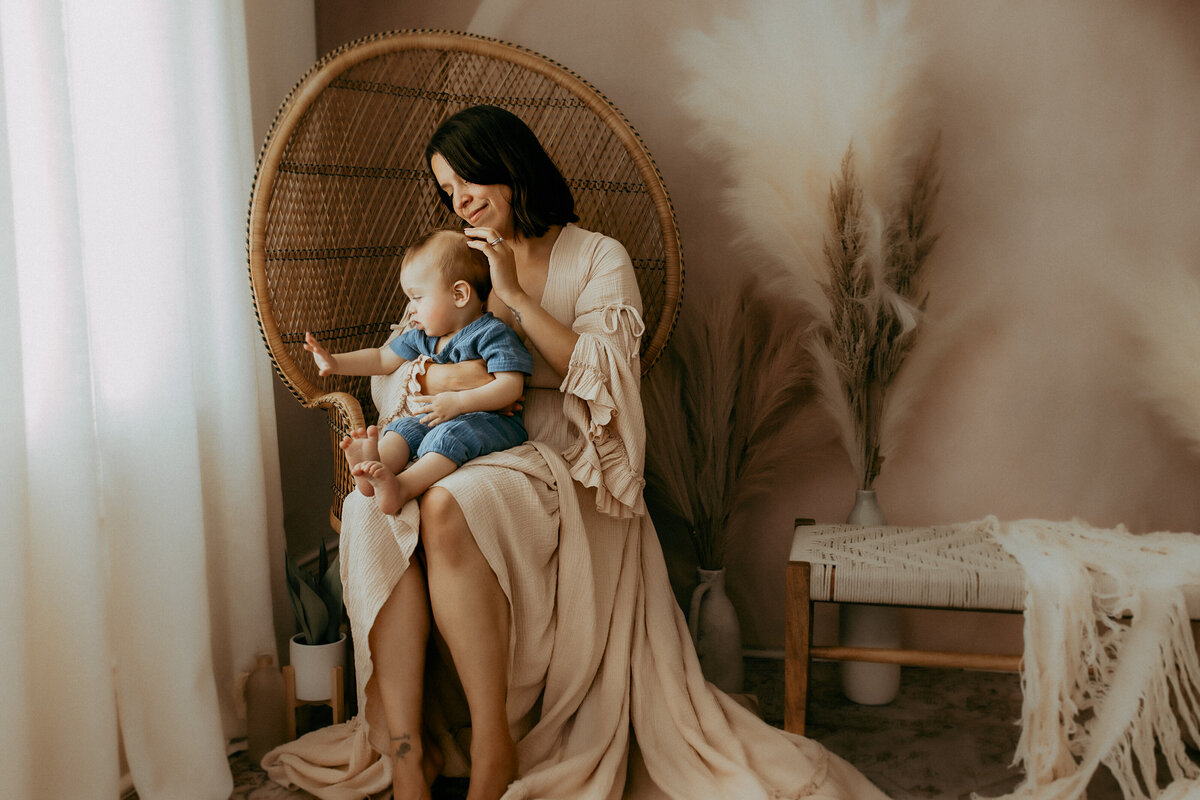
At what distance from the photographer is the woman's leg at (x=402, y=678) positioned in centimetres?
158

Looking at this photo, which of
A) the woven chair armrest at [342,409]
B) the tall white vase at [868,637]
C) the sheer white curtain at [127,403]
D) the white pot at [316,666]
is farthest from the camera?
the tall white vase at [868,637]

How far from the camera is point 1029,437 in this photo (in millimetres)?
2312

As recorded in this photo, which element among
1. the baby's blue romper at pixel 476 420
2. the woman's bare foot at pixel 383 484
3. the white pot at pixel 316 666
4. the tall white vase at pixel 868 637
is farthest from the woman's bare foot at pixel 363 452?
the tall white vase at pixel 868 637

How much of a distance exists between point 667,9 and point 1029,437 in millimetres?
1435

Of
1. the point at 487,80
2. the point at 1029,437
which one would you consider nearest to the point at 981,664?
the point at 1029,437

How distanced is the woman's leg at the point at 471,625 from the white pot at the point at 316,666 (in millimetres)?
438

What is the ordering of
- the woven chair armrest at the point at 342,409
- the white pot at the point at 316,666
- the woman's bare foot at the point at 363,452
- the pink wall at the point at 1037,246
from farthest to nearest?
the pink wall at the point at 1037,246 < the white pot at the point at 316,666 < the woven chair armrest at the point at 342,409 < the woman's bare foot at the point at 363,452

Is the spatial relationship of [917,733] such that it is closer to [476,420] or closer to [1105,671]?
[1105,671]

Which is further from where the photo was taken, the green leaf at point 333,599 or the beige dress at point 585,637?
the green leaf at point 333,599

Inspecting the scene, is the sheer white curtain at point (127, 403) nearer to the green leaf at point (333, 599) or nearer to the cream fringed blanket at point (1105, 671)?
the green leaf at point (333, 599)

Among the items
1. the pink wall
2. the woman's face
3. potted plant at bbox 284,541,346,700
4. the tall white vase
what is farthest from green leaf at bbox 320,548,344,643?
the pink wall

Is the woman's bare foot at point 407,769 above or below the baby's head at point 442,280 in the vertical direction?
below

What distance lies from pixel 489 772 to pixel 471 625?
0.25 meters

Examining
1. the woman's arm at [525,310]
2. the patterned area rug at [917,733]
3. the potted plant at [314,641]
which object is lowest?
the patterned area rug at [917,733]
